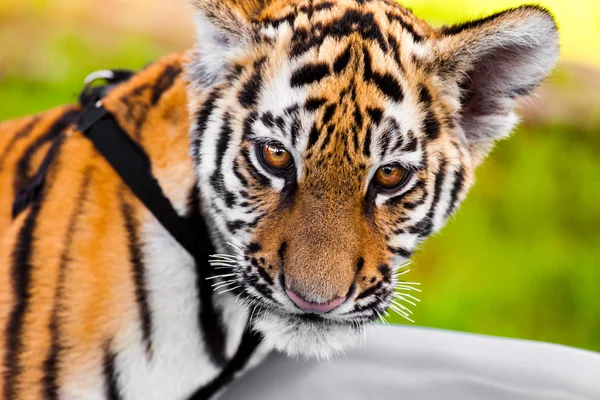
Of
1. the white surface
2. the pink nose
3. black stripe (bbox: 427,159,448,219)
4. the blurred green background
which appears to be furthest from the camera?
the blurred green background

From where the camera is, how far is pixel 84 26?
2.76 metres

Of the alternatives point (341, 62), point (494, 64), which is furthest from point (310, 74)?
point (494, 64)

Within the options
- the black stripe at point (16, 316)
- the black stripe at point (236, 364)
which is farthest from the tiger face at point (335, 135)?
the black stripe at point (16, 316)

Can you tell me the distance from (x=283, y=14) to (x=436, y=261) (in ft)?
4.25

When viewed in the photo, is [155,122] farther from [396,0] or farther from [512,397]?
[512,397]

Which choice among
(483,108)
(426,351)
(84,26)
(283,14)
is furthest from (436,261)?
(84,26)

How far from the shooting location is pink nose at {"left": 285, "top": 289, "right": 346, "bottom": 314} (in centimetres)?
83

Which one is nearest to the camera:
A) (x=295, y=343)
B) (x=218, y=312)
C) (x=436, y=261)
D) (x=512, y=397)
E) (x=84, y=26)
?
(x=295, y=343)

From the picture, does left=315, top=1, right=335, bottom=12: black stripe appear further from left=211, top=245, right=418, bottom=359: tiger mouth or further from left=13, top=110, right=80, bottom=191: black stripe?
left=13, top=110, right=80, bottom=191: black stripe

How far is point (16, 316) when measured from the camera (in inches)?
37.6

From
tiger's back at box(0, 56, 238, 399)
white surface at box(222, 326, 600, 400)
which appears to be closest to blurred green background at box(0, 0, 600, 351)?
white surface at box(222, 326, 600, 400)

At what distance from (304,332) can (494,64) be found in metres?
0.41

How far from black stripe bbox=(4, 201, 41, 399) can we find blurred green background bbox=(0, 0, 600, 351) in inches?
36.3

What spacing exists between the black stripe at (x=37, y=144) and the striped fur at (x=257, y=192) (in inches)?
4.1
